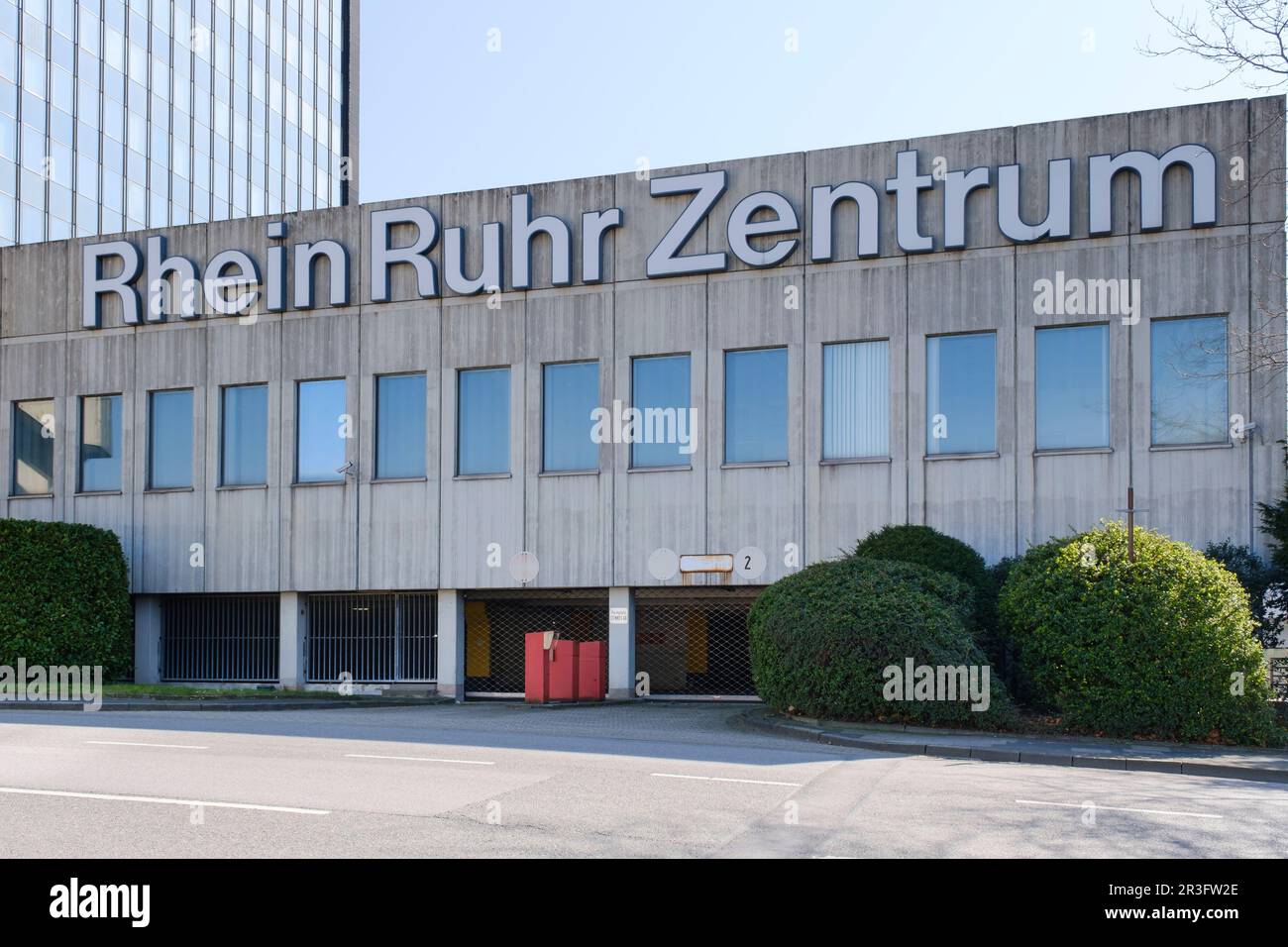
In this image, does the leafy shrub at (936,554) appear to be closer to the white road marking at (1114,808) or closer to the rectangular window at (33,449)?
the white road marking at (1114,808)

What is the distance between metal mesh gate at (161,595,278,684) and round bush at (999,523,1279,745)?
51.0ft

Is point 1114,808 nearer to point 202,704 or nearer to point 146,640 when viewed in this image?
point 202,704

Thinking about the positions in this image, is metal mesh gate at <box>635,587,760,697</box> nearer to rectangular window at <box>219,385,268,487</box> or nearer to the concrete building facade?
the concrete building facade

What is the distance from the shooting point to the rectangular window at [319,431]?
26.3 m

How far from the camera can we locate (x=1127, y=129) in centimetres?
2175

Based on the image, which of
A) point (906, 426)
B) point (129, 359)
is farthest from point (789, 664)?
point (129, 359)

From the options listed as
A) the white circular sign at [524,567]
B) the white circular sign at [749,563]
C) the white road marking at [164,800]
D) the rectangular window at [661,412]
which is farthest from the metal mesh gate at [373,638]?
the white road marking at [164,800]

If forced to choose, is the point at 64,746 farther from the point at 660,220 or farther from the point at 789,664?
the point at 660,220

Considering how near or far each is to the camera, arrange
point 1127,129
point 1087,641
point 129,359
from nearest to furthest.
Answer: point 1087,641 → point 1127,129 → point 129,359

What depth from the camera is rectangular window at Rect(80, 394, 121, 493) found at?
2797cm

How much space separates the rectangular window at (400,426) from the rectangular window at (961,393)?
924 cm

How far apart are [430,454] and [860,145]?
932 centimetres

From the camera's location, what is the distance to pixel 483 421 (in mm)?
25469

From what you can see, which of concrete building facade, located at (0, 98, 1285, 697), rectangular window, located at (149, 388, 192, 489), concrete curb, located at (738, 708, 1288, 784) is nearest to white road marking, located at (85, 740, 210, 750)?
concrete curb, located at (738, 708, 1288, 784)
